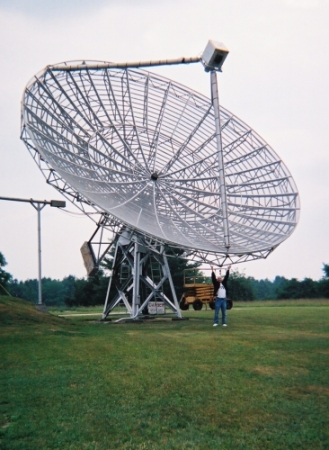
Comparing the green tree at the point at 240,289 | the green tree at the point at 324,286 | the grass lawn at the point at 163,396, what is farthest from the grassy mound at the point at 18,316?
the green tree at the point at 240,289

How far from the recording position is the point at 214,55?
2180 centimetres

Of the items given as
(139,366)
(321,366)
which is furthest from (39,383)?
(321,366)

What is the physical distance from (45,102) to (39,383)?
16.0m

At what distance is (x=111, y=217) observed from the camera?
74.4ft

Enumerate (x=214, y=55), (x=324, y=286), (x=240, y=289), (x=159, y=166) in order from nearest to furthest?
(x=214, y=55), (x=159, y=166), (x=324, y=286), (x=240, y=289)

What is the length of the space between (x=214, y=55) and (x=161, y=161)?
7.44m

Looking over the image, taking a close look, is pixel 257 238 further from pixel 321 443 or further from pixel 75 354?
pixel 321 443

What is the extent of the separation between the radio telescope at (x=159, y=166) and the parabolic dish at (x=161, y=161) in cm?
5

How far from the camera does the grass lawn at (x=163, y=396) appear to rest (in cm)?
613

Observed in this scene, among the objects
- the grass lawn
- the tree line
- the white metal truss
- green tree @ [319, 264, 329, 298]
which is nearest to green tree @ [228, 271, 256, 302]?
the tree line

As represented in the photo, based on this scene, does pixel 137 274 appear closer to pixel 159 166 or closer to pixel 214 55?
pixel 159 166

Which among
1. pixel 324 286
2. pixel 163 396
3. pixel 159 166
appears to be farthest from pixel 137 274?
pixel 324 286

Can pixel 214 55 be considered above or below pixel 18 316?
above

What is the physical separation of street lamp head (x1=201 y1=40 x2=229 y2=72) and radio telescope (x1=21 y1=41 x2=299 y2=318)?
46 millimetres
